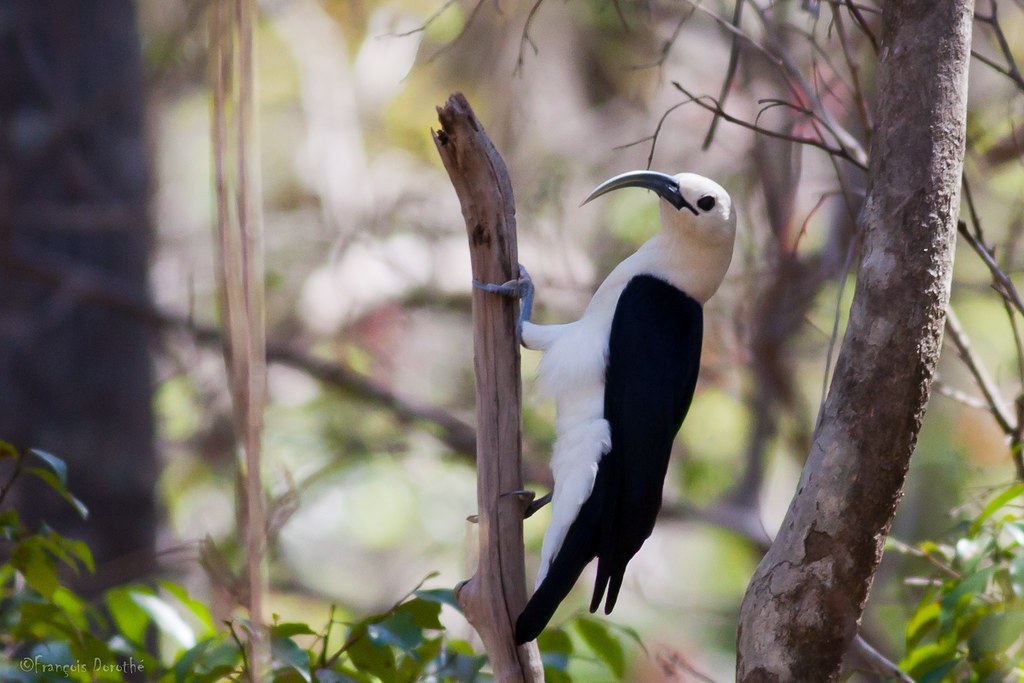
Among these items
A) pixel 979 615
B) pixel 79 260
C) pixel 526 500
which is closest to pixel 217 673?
pixel 526 500

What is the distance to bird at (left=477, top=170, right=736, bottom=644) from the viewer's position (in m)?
2.04

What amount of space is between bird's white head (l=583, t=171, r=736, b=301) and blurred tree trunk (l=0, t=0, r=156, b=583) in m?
3.14

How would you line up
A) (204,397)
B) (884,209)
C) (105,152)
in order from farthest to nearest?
(204,397) → (105,152) → (884,209)

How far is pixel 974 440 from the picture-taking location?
18.4ft

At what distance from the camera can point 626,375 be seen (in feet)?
7.12

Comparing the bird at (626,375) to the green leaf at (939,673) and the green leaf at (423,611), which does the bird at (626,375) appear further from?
the green leaf at (939,673)

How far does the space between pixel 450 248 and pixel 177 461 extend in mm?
2901

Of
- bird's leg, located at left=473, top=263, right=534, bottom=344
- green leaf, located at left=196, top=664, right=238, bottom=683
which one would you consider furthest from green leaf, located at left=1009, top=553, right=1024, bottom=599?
green leaf, located at left=196, top=664, right=238, bottom=683

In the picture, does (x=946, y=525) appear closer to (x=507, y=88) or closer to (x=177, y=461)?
(x=507, y=88)

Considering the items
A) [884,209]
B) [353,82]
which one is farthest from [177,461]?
[884,209]

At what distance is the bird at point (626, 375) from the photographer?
6.69 feet

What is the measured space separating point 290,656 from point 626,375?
93cm

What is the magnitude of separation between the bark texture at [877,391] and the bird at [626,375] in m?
0.45

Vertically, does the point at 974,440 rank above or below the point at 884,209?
below
